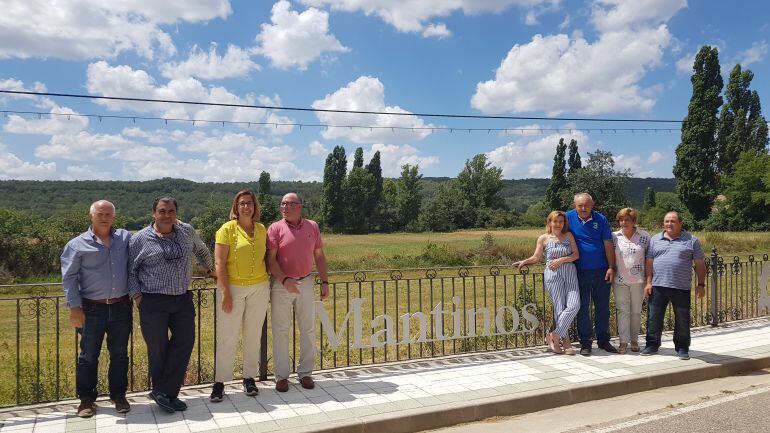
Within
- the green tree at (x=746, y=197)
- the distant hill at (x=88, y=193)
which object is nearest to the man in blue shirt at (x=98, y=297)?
the distant hill at (x=88, y=193)

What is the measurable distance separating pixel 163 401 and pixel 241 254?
137cm

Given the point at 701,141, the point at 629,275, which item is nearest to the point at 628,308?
the point at 629,275

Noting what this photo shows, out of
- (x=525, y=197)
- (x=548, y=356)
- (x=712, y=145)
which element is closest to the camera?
(x=548, y=356)

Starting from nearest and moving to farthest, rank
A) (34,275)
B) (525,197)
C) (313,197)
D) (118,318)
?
(118,318)
(34,275)
(313,197)
(525,197)

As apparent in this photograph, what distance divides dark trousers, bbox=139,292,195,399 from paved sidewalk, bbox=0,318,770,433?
0.30 metres

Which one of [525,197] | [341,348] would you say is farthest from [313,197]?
[341,348]

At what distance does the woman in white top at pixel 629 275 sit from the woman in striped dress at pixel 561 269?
0.58m

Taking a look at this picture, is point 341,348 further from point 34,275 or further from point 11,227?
point 11,227

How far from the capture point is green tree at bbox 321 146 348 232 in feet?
244

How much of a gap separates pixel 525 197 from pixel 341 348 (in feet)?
363

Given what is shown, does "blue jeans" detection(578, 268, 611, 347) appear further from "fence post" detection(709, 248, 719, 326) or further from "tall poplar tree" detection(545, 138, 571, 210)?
"tall poplar tree" detection(545, 138, 571, 210)

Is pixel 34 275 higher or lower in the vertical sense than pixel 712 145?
lower

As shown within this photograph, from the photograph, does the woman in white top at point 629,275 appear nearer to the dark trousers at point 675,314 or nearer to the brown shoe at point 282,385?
the dark trousers at point 675,314

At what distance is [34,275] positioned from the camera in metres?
22.9
